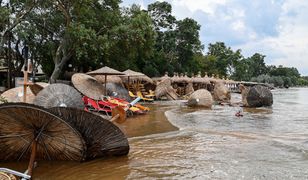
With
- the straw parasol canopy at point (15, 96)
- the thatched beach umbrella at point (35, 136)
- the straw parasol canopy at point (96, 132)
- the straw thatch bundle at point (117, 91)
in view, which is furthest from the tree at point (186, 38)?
the thatched beach umbrella at point (35, 136)

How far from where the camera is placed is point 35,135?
463cm

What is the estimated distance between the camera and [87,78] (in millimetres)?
13898

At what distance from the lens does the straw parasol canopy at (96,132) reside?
191 inches

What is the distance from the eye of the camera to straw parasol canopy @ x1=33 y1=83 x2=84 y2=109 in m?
8.49

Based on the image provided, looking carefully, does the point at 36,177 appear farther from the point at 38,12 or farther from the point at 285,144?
the point at 38,12

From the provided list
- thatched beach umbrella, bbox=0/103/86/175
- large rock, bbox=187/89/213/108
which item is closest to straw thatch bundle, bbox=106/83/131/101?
large rock, bbox=187/89/213/108

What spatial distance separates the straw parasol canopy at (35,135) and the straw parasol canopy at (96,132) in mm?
205

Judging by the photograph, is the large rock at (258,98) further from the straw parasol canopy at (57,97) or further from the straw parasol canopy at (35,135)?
the straw parasol canopy at (35,135)

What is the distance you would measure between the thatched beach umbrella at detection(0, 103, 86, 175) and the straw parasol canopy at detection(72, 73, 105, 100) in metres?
7.68

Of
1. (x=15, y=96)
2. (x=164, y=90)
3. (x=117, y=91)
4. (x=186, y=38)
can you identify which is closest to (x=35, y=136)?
(x=15, y=96)

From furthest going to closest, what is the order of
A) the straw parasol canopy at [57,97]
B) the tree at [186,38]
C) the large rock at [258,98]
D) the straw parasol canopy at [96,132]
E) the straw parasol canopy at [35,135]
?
1. the tree at [186,38]
2. the large rock at [258,98]
3. the straw parasol canopy at [57,97]
4. the straw parasol canopy at [96,132]
5. the straw parasol canopy at [35,135]

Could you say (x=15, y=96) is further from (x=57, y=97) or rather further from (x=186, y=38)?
(x=186, y=38)

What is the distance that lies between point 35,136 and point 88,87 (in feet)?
29.3

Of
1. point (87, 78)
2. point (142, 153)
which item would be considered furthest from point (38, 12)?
point (142, 153)
